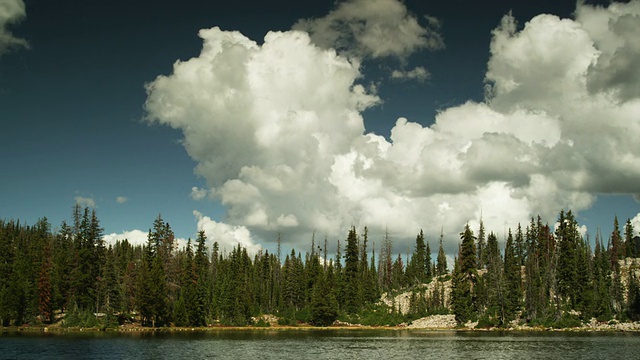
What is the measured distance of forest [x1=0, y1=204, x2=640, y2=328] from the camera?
115 meters

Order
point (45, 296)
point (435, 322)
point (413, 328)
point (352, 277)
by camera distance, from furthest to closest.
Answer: point (352, 277)
point (435, 322)
point (413, 328)
point (45, 296)

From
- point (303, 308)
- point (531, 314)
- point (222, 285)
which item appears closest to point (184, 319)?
point (222, 285)

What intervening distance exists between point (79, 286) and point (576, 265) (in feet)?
384

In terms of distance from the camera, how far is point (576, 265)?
126m

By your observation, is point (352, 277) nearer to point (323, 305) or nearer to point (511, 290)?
point (323, 305)

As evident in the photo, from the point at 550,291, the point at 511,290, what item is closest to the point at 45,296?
the point at 511,290

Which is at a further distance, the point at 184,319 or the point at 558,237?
the point at 558,237

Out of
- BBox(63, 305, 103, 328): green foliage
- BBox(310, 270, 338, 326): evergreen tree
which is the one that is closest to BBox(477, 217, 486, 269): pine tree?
BBox(310, 270, 338, 326): evergreen tree

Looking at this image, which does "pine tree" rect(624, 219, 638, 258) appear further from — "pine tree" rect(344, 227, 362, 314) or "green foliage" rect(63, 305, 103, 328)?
"green foliage" rect(63, 305, 103, 328)

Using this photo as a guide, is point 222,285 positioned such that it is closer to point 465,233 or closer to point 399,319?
point 399,319

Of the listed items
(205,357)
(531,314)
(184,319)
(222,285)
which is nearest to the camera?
(205,357)

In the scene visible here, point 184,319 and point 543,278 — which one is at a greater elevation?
point 543,278

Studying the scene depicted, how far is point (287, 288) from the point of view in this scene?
15275 cm

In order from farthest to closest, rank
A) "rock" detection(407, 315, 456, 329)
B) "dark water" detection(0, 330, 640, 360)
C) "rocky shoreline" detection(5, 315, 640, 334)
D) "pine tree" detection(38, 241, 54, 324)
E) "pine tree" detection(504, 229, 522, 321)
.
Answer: "rock" detection(407, 315, 456, 329) → "pine tree" detection(504, 229, 522, 321) → "pine tree" detection(38, 241, 54, 324) → "rocky shoreline" detection(5, 315, 640, 334) → "dark water" detection(0, 330, 640, 360)
